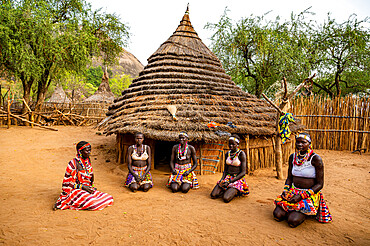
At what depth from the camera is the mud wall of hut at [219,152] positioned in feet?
19.5

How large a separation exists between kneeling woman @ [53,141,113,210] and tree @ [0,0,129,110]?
1058 centimetres

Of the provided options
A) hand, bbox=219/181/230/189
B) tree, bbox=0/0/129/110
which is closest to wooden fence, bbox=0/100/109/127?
tree, bbox=0/0/129/110

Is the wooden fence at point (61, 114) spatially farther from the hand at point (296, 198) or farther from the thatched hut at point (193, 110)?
the hand at point (296, 198)

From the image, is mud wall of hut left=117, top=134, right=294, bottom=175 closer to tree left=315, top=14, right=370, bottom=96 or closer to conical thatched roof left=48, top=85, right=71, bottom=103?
tree left=315, top=14, right=370, bottom=96

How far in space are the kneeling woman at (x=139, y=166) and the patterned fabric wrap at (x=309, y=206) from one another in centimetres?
258

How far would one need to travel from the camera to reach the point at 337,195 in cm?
461

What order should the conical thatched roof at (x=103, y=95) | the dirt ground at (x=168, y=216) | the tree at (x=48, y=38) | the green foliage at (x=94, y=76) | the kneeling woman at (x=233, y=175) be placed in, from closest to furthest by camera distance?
the dirt ground at (x=168, y=216)
the kneeling woman at (x=233, y=175)
the tree at (x=48, y=38)
the conical thatched roof at (x=103, y=95)
the green foliage at (x=94, y=76)

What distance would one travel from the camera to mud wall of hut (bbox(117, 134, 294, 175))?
19.5 ft

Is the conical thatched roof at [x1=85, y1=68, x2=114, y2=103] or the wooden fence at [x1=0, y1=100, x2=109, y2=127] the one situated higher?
the conical thatched roof at [x1=85, y1=68, x2=114, y2=103]

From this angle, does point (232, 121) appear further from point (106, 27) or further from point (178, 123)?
point (106, 27)

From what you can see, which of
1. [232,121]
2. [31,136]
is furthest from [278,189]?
[31,136]

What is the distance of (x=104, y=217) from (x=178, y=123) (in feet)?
10.0

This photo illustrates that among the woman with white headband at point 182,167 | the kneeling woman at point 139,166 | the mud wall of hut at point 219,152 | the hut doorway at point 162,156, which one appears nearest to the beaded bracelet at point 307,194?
the woman with white headband at point 182,167

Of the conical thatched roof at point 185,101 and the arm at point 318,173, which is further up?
the conical thatched roof at point 185,101
